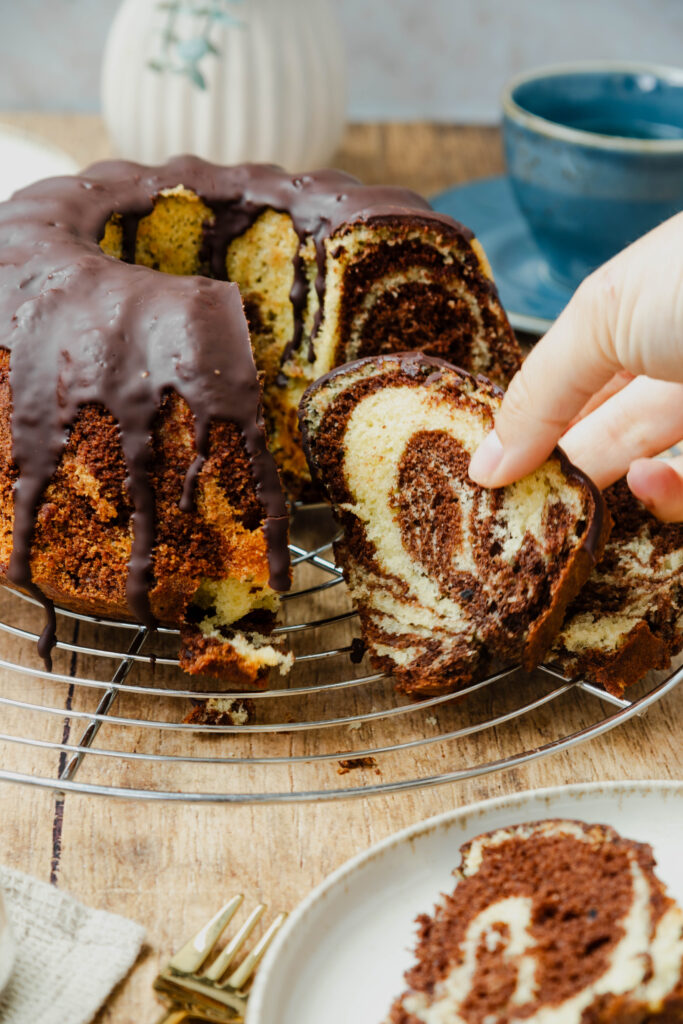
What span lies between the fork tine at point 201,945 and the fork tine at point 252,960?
0.04 metres

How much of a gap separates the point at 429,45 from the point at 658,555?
2.48 metres

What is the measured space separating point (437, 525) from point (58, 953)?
2.71 ft

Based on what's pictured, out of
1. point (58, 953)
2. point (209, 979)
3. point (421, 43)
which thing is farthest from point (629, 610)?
point (421, 43)

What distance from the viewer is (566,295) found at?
263 centimetres

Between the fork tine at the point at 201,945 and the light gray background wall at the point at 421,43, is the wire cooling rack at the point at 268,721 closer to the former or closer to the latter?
the fork tine at the point at 201,945

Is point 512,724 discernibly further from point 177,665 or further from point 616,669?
point 177,665

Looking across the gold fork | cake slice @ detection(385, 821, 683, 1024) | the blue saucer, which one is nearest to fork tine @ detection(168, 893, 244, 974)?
the gold fork

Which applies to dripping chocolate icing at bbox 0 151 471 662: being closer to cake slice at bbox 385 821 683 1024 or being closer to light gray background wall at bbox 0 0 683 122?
cake slice at bbox 385 821 683 1024

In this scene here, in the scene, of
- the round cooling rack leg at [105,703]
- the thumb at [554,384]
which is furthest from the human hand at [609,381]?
the round cooling rack leg at [105,703]

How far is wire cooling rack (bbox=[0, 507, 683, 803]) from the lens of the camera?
1495 millimetres

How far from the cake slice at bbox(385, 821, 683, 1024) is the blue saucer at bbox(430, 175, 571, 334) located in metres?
1.44

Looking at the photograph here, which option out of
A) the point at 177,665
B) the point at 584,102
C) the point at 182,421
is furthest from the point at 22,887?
the point at 584,102

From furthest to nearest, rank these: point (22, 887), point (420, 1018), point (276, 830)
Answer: point (276, 830)
point (22, 887)
point (420, 1018)

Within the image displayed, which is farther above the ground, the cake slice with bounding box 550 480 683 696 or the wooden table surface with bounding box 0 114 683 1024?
the cake slice with bounding box 550 480 683 696
